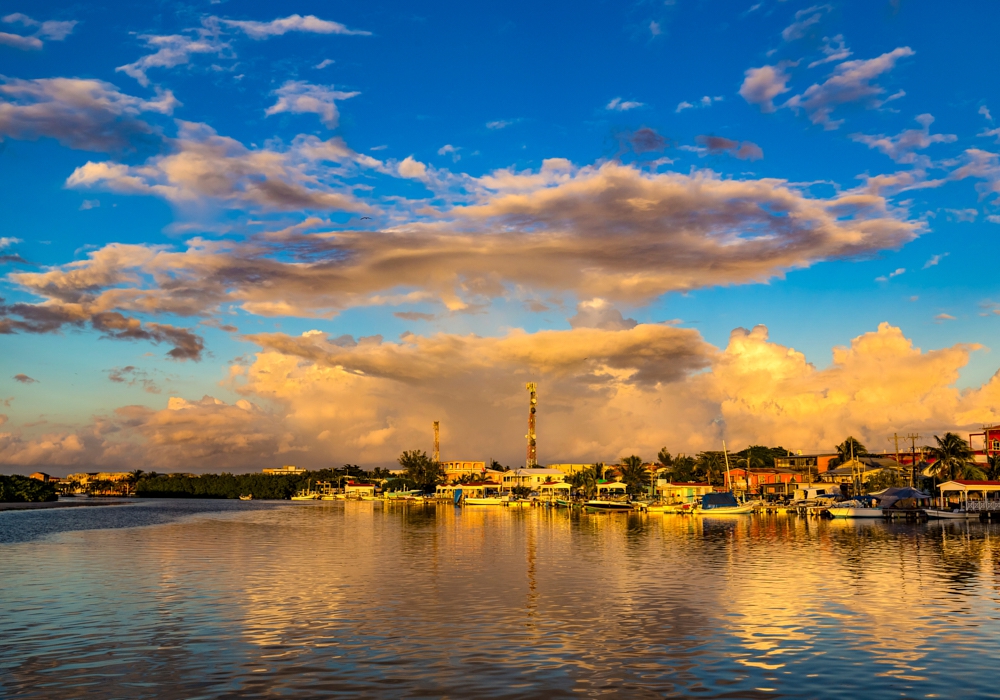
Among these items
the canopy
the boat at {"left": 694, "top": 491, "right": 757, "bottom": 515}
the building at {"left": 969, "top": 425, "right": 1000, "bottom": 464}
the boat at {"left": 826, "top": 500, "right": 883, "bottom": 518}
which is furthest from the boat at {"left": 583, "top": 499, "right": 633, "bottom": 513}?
the building at {"left": 969, "top": 425, "right": 1000, "bottom": 464}

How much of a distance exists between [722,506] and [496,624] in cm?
12467

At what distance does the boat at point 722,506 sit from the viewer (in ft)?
472

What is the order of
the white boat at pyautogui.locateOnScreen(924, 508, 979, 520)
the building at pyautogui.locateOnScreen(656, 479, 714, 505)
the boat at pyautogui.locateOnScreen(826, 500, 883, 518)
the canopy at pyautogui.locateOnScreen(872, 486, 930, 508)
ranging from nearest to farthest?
the white boat at pyautogui.locateOnScreen(924, 508, 979, 520)
the boat at pyautogui.locateOnScreen(826, 500, 883, 518)
the canopy at pyautogui.locateOnScreen(872, 486, 930, 508)
the building at pyautogui.locateOnScreen(656, 479, 714, 505)

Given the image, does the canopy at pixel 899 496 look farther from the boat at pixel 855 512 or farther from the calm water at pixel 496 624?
the calm water at pixel 496 624

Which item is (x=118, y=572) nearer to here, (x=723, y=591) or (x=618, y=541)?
(x=723, y=591)

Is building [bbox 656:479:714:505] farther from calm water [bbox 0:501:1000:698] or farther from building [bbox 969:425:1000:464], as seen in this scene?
calm water [bbox 0:501:1000:698]

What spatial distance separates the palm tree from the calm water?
87.6 m

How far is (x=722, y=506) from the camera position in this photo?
14950 centimetres

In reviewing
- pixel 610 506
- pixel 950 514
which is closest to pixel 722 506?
pixel 610 506

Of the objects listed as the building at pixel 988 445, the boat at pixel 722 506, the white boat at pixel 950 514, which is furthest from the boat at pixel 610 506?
the building at pixel 988 445

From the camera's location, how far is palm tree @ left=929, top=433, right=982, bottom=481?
14338cm

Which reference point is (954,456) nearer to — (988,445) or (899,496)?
(899,496)

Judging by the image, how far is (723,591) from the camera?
142 feet

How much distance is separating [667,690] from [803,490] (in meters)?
179
